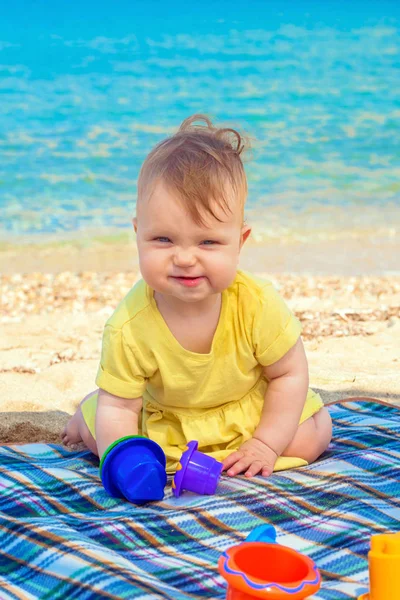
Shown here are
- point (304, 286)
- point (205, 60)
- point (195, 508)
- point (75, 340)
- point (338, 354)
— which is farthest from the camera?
point (205, 60)

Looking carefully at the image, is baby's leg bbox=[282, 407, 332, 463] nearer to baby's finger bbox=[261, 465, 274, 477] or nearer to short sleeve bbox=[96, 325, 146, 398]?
baby's finger bbox=[261, 465, 274, 477]

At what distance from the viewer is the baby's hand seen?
7.62 feet

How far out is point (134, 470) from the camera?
83.2 inches

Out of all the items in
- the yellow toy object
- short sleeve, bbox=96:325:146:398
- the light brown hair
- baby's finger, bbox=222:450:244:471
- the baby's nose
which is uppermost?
the light brown hair

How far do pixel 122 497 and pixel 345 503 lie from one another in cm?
62

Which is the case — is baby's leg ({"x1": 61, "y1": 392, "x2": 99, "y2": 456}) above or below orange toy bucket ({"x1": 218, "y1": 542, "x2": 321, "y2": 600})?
below

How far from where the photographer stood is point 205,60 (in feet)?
59.0

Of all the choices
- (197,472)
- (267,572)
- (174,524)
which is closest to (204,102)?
(197,472)

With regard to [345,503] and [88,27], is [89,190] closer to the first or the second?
[345,503]

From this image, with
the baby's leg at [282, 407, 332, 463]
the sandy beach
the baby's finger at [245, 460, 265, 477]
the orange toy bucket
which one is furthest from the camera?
the sandy beach

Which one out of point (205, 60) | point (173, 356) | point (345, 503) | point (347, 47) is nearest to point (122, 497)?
point (173, 356)

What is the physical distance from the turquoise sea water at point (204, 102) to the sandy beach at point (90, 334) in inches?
52.2

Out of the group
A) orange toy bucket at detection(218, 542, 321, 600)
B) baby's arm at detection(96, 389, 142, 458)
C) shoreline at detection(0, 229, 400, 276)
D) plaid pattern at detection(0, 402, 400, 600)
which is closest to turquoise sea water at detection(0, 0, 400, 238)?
shoreline at detection(0, 229, 400, 276)

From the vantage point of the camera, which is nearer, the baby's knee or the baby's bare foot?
the baby's knee
